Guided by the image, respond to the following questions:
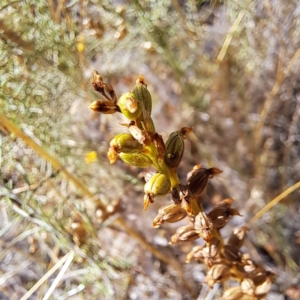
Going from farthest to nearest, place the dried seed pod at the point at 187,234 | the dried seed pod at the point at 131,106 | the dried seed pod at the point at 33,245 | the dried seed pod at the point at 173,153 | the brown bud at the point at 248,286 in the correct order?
the dried seed pod at the point at 33,245, the brown bud at the point at 248,286, the dried seed pod at the point at 187,234, the dried seed pod at the point at 173,153, the dried seed pod at the point at 131,106

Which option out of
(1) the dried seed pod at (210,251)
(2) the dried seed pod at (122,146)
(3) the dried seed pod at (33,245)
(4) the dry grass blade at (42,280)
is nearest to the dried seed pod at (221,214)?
(1) the dried seed pod at (210,251)

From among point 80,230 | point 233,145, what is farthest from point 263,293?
point 233,145

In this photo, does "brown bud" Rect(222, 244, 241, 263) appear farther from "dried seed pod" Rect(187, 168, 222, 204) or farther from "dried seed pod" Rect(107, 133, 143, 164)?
"dried seed pod" Rect(107, 133, 143, 164)

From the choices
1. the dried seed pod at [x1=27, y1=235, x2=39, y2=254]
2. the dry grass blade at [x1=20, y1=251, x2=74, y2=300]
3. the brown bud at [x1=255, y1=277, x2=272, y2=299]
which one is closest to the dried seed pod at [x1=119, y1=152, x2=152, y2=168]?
the brown bud at [x1=255, y1=277, x2=272, y2=299]

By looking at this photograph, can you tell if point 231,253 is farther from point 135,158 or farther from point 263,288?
point 135,158

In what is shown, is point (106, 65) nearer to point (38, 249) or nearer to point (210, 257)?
point (38, 249)

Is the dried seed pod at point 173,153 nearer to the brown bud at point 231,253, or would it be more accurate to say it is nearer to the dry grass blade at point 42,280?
the brown bud at point 231,253

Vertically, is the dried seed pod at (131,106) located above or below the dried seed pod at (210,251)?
above
